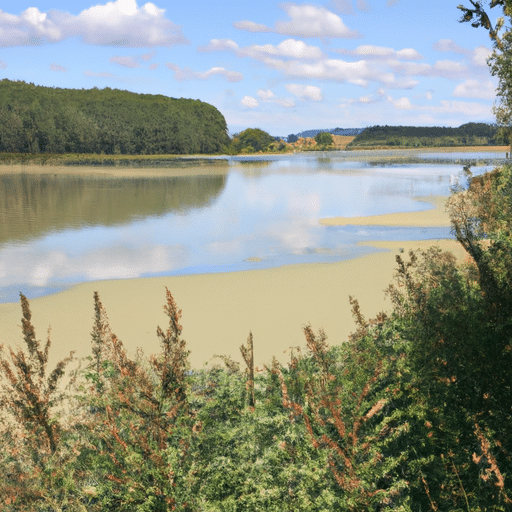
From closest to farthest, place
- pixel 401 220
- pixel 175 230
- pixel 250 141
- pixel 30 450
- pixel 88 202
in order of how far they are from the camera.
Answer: pixel 30 450 → pixel 175 230 → pixel 401 220 → pixel 88 202 → pixel 250 141

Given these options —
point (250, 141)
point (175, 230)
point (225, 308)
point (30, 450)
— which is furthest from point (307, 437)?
point (250, 141)

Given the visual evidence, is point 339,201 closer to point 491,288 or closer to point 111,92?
point 491,288

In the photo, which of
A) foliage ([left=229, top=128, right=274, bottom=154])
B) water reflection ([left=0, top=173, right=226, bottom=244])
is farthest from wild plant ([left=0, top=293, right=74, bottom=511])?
foliage ([left=229, top=128, right=274, bottom=154])

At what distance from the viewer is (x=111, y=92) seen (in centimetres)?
16438

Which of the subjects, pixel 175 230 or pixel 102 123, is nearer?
pixel 175 230

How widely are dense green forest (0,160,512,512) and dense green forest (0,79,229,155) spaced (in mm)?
111115

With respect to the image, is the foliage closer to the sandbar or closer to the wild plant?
the sandbar

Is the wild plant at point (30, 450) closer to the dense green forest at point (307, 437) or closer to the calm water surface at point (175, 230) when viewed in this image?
the dense green forest at point (307, 437)

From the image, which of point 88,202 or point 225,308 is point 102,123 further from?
point 225,308

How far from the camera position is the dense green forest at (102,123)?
110 m

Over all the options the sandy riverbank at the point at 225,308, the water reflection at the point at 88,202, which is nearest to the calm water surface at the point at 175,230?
the water reflection at the point at 88,202

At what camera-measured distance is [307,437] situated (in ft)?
14.5

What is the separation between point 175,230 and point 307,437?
22.4 metres

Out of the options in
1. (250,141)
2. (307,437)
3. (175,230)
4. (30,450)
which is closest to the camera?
(307,437)
